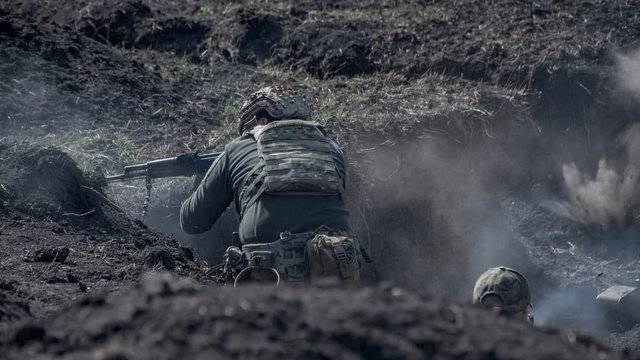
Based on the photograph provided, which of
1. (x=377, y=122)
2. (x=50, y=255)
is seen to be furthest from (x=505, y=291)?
(x=377, y=122)

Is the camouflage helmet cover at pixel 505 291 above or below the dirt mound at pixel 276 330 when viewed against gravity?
above

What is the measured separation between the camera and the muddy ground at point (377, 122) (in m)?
7.92

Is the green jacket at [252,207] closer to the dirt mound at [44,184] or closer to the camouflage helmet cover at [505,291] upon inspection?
the dirt mound at [44,184]

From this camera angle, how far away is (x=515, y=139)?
10547 mm

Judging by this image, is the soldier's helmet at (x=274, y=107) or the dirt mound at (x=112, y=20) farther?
the dirt mound at (x=112, y=20)

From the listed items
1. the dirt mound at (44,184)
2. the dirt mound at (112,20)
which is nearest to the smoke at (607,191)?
the dirt mound at (44,184)

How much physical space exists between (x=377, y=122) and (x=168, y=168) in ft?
7.76

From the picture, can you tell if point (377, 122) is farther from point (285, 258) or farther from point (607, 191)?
point (285, 258)

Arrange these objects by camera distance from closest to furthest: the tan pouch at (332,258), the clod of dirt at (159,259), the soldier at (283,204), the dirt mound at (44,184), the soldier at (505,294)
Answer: the soldier at (505,294) → the tan pouch at (332,258) → the soldier at (283,204) → the clod of dirt at (159,259) → the dirt mound at (44,184)

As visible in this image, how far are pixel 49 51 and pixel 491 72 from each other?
14.0 feet

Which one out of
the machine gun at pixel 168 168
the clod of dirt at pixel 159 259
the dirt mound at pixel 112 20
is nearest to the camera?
the clod of dirt at pixel 159 259

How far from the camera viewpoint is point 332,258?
6.42m

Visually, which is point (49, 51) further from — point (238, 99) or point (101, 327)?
point (101, 327)

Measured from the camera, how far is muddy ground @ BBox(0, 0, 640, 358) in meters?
7.92
